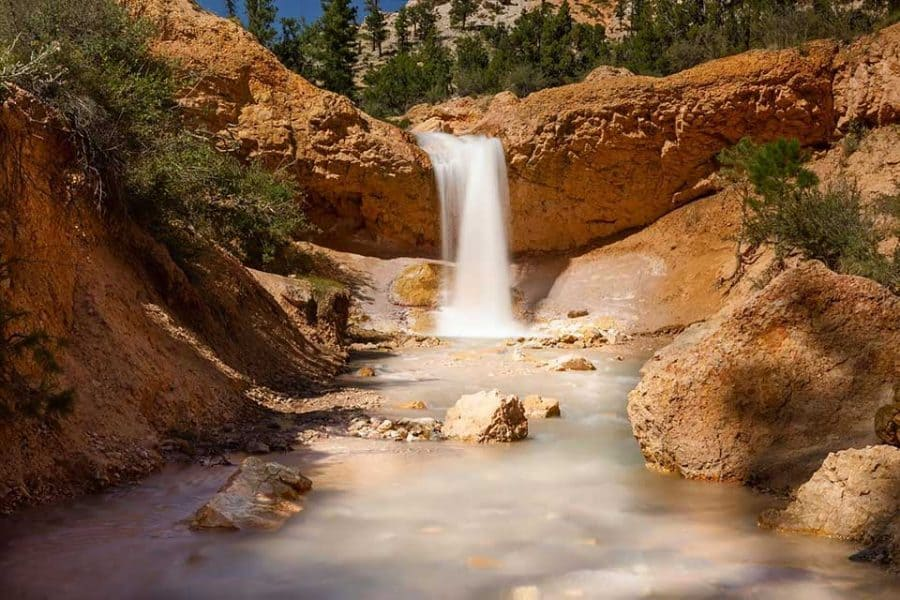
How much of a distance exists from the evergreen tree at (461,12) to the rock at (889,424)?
65.1m

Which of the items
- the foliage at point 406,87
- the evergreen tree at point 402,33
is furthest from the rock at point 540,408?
the evergreen tree at point 402,33

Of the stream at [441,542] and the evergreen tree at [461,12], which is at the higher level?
the evergreen tree at [461,12]

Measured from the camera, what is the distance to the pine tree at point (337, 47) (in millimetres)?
40844

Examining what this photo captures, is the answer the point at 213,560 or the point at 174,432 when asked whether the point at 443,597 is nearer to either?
the point at 213,560

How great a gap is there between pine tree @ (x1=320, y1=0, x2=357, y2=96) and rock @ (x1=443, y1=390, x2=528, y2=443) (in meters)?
35.7

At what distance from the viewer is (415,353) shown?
1511 centimetres

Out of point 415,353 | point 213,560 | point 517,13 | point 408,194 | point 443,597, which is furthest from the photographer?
point 517,13

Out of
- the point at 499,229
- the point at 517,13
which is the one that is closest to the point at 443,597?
the point at 499,229

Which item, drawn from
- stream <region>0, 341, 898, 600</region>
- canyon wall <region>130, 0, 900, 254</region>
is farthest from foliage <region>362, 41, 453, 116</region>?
stream <region>0, 341, 898, 600</region>

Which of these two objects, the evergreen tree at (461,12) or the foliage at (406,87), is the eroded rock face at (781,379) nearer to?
the foliage at (406,87)

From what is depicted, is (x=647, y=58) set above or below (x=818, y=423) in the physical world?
above

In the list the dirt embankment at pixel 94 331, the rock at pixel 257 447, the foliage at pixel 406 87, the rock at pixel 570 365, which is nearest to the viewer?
the dirt embankment at pixel 94 331

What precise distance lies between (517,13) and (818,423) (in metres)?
67.2

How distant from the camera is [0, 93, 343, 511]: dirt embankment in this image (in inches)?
184
